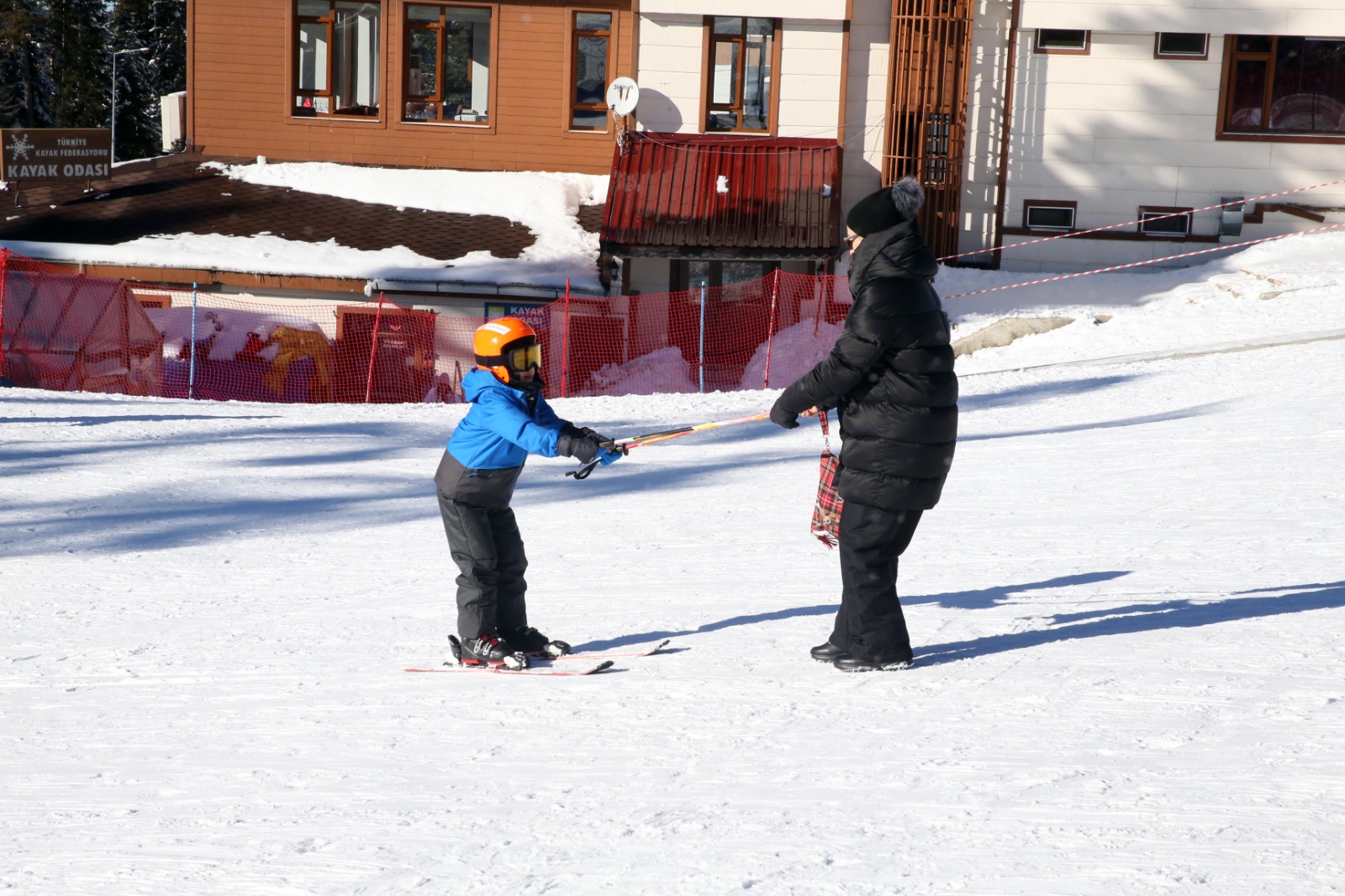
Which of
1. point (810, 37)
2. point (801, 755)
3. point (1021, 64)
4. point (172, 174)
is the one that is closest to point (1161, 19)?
point (1021, 64)

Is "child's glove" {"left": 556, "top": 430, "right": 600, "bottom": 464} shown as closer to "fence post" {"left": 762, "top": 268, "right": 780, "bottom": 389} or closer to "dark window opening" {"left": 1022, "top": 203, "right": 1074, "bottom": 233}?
"fence post" {"left": 762, "top": 268, "right": 780, "bottom": 389}

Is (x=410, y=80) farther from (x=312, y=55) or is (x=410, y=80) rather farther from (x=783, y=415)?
(x=783, y=415)

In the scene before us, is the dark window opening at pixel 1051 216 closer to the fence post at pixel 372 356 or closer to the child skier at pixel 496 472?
the fence post at pixel 372 356

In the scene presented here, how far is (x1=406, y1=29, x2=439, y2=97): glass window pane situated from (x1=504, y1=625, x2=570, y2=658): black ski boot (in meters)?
16.8

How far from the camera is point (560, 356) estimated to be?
51.1ft

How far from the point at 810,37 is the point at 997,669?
1580cm

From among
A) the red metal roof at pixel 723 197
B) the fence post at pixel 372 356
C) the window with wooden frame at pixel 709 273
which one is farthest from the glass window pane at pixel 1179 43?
the fence post at pixel 372 356

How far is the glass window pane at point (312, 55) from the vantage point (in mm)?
20531

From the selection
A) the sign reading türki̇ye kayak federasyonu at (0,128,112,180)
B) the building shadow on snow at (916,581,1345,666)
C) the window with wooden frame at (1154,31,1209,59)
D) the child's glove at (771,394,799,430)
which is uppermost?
the window with wooden frame at (1154,31,1209,59)

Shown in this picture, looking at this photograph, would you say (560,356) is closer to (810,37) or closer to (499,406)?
(810,37)

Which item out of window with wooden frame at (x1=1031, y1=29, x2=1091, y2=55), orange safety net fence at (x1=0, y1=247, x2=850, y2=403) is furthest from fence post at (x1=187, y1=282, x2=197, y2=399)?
window with wooden frame at (x1=1031, y1=29, x2=1091, y2=55)

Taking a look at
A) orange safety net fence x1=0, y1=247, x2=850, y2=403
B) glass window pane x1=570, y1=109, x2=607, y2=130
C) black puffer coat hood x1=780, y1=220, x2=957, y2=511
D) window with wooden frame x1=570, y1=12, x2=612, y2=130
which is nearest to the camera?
black puffer coat hood x1=780, y1=220, x2=957, y2=511

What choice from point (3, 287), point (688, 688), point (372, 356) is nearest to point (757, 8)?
point (372, 356)

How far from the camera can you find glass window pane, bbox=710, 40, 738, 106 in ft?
63.7
